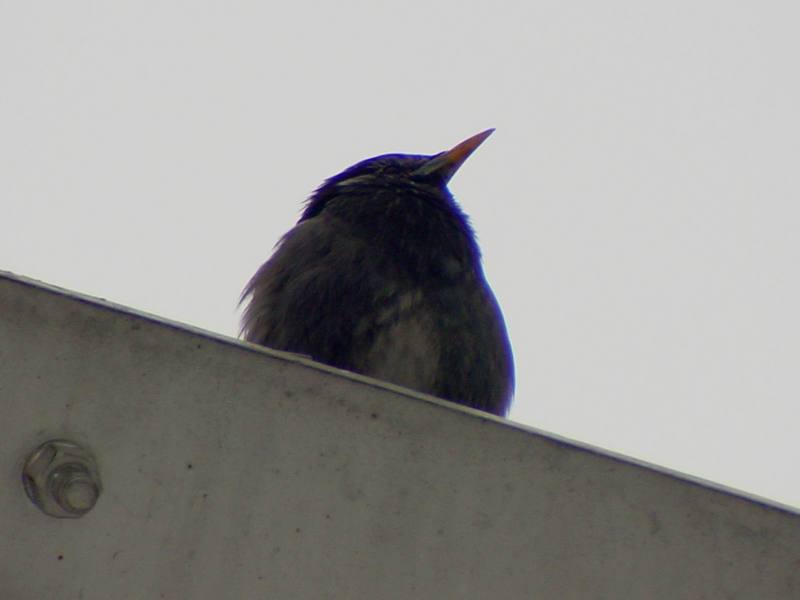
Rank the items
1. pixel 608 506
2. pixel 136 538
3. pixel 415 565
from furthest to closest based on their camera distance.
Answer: pixel 608 506 < pixel 415 565 < pixel 136 538

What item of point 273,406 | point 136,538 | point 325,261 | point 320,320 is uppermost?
point 325,261

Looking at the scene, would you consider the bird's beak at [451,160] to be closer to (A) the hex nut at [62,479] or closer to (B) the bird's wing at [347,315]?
(B) the bird's wing at [347,315]

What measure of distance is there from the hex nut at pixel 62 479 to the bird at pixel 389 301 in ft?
4.20

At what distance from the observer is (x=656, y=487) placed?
1779 millimetres

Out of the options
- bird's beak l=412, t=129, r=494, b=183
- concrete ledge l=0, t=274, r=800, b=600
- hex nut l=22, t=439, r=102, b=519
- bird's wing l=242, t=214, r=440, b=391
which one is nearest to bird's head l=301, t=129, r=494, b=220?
bird's beak l=412, t=129, r=494, b=183

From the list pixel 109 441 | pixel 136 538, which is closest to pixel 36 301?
pixel 109 441

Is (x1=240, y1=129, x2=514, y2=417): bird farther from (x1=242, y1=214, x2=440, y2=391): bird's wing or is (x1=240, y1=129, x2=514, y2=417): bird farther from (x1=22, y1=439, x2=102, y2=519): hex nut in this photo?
(x1=22, y1=439, x2=102, y2=519): hex nut

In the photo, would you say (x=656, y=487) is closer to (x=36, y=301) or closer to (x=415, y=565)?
(x=415, y=565)

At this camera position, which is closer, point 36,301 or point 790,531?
point 36,301

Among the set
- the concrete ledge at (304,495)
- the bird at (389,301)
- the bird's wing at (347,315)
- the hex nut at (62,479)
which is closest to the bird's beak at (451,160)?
the bird at (389,301)

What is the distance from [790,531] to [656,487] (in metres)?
0.24

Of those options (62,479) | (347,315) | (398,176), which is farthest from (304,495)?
(398,176)

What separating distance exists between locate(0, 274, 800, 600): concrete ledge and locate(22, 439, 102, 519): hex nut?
0.02 m

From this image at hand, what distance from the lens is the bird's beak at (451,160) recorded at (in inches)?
144
